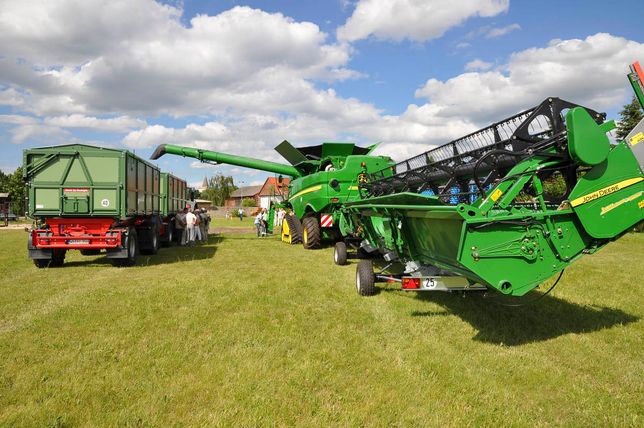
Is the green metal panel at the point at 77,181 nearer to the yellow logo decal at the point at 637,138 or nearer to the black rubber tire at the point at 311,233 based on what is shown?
the black rubber tire at the point at 311,233

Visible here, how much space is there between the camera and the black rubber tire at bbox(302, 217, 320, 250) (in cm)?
1285

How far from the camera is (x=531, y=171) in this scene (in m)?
4.42

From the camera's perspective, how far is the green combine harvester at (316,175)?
11820 mm

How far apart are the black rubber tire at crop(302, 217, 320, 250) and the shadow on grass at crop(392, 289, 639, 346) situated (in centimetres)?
652

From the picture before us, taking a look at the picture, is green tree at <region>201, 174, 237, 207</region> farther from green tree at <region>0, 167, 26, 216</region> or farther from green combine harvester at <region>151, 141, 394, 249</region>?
green combine harvester at <region>151, 141, 394, 249</region>

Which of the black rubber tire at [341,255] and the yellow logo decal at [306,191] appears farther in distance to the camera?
the yellow logo decal at [306,191]

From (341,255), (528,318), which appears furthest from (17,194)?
(528,318)

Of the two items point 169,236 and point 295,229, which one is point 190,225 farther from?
point 295,229

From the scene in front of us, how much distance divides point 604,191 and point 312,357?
3296mm

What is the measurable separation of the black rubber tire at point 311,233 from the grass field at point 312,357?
542cm

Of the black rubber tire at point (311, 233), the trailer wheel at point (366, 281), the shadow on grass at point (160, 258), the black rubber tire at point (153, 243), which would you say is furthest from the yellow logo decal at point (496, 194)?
the black rubber tire at point (153, 243)

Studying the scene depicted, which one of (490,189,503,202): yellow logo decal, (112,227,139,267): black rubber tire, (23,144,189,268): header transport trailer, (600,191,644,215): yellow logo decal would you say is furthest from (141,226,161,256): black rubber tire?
(600,191,644,215): yellow logo decal

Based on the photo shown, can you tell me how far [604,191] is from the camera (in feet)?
14.5

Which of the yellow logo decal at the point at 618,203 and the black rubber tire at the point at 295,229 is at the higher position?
the yellow logo decal at the point at 618,203
